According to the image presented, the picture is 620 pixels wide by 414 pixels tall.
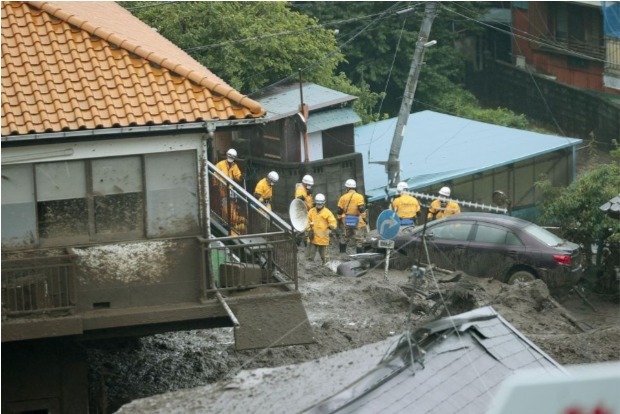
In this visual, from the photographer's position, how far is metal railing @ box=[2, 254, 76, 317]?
40.7 feet

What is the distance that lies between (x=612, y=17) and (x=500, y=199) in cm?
770

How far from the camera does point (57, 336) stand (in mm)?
12609

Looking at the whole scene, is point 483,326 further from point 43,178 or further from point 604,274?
point 604,274

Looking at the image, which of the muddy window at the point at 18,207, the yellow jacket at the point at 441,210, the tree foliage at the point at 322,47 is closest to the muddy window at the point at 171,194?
the muddy window at the point at 18,207

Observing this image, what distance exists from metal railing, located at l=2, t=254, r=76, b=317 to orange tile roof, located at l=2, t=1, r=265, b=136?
149cm

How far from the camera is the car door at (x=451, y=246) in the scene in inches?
733

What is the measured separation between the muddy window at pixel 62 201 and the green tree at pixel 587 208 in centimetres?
1033

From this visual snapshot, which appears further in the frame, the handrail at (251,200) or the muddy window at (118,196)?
the handrail at (251,200)

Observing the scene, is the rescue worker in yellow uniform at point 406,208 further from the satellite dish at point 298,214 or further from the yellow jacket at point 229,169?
the satellite dish at point 298,214

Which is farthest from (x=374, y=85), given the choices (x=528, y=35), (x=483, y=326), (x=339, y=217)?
(x=483, y=326)

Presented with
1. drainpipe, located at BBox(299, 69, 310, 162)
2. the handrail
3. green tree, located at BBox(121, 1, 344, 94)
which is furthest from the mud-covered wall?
green tree, located at BBox(121, 1, 344, 94)

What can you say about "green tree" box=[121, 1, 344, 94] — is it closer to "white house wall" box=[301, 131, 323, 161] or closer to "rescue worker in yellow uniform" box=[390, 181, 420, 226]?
"white house wall" box=[301, 131, 323, 161]

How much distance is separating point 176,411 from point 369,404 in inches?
59.1

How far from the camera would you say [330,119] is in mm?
26312
